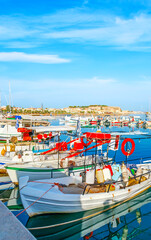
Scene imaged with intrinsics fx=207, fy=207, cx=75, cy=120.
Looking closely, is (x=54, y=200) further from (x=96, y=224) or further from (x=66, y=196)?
(x=96, y=224)

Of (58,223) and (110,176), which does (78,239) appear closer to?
(58,223)

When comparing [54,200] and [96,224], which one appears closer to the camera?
[54,200]

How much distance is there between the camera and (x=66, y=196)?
10.5m

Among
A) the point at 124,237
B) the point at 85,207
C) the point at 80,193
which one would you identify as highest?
the point at 80,193

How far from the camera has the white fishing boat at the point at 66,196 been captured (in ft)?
34.3

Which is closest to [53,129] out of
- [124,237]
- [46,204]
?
[46,204]

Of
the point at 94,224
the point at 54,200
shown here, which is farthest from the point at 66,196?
the point at 94,224

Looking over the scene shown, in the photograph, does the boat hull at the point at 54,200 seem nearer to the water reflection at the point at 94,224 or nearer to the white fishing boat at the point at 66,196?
the white fishing boat at the point at 66,196

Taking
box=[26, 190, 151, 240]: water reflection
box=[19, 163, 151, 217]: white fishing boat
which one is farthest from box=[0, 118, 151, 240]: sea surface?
box=[19, 163, 151, 217]: white fishing boat

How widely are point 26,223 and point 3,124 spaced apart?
16815mm

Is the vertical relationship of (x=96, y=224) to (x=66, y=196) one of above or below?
below

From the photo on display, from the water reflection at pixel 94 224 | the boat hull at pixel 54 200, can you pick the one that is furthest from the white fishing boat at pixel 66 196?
the water reflection at pixel 94 224

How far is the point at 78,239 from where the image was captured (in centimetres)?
948

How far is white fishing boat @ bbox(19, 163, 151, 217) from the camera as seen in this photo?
1045 centimetres
